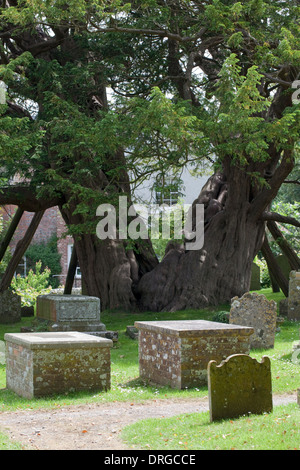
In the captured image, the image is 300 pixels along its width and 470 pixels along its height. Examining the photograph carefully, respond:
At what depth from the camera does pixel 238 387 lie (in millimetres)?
7859

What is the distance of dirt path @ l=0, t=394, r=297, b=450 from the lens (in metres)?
7.18

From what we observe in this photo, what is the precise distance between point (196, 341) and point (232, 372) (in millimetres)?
2606

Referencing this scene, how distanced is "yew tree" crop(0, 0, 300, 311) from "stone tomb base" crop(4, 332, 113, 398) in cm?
649

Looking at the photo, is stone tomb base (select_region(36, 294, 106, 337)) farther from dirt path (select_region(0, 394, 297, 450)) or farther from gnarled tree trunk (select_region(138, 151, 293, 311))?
dirt path (select_region(0, 394, 297, 450))

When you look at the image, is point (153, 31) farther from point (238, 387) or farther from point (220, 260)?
point (238, 387)

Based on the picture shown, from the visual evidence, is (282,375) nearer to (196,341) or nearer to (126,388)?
(196,341)

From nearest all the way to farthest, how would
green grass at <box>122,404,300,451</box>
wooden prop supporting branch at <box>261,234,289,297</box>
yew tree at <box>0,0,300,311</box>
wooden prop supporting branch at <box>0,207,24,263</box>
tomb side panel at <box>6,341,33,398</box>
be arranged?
green grass at <box>122,404,300,451</box> → tomb side panel at <box>6,341,33,398</box> → yew tree at <box>0,0,300,311</box> → wooden prop supporting branch at <box>261,234,289,297</box> → wooden prop supporting branch at <box>0,207,24,263</box>

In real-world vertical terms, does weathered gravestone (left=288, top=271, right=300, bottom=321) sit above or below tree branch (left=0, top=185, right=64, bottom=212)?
below

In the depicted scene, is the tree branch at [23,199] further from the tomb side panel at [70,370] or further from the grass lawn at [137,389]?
the tomb side panel at [70,370]

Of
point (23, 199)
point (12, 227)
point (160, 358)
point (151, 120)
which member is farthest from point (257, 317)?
point (12, 227)

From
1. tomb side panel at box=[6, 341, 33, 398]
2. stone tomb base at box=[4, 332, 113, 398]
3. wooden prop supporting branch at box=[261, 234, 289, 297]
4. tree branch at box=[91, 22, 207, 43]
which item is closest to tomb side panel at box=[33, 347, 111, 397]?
stone tomb base at box=[4, 332, 113, 398]

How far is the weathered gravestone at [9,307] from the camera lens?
72.9ft

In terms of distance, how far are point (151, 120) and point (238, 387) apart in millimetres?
9330
